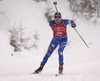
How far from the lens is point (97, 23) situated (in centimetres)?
2105

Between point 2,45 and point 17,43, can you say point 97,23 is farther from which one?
point 2,45

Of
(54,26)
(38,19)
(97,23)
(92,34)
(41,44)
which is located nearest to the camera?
(54,26)

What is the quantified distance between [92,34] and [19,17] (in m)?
10.8

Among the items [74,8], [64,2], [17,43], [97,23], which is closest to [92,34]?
[97,23]

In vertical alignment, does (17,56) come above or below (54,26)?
below

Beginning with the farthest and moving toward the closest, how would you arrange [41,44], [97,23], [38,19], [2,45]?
[97,23], [38,19], [41,44], [2,45]

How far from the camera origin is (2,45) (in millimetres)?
8797

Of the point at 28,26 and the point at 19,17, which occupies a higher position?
the point at 19,17

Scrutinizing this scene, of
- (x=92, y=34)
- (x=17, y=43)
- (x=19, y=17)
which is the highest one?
Answer: (x=19, y=17)

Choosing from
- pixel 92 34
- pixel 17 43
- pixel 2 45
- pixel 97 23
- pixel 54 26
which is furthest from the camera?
pixel 97 23

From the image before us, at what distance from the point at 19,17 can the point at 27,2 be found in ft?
12.7

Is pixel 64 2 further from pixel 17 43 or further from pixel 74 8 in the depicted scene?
pixel 17 43

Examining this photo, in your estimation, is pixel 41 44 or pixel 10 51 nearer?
pixel 10 51

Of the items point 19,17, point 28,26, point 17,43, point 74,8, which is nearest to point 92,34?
point 74,8
